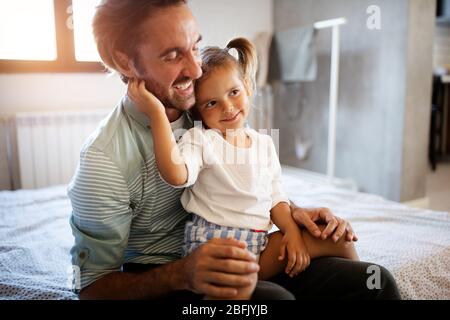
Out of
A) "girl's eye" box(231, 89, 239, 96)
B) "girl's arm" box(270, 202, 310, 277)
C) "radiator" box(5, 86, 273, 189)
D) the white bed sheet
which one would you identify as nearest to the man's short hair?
"girl's eye" box(231, 89, 239, 96)

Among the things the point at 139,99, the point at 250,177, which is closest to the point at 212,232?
the point at 250,177

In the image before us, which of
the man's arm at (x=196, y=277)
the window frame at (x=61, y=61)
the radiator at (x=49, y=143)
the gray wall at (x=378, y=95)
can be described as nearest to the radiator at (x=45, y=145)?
the radiator at (x=49, y=143)

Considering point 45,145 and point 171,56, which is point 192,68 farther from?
point 45,145

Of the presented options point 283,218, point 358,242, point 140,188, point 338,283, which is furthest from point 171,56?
point 358,242

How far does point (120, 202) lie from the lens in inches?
31.7

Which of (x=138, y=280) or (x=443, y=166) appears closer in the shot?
(x=138, y=280)

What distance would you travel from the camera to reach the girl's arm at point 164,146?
0.71m

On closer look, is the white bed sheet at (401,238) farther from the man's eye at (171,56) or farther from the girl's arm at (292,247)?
the man's eye at (171,56)

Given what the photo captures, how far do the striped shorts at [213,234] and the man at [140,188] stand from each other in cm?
9

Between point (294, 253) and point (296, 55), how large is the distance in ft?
7.42

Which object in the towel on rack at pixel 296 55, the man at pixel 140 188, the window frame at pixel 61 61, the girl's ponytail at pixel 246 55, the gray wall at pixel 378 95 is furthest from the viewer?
the towel on rack at pixel 296 55

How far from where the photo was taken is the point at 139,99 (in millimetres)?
753

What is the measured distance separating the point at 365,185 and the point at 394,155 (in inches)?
13.4
